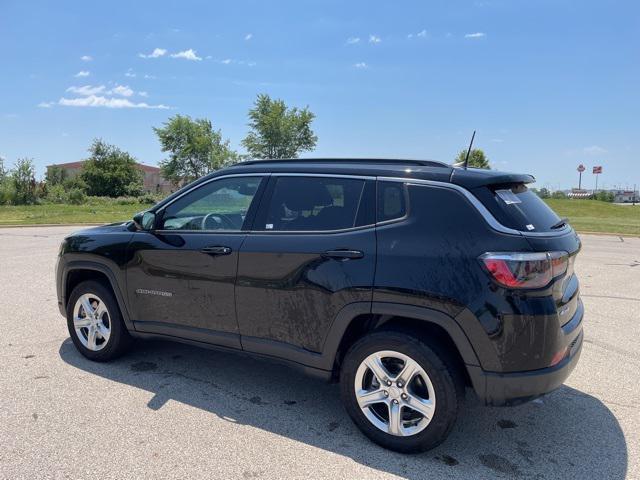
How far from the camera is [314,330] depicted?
3.20 m

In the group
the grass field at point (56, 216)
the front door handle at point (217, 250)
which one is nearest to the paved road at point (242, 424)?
the front door handle at point (217, 250)

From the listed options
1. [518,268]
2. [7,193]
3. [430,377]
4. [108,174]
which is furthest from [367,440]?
[108,174]

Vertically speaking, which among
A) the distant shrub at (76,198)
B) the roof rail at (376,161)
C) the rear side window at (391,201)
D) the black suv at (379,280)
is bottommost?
the distant shrub at (76,198)

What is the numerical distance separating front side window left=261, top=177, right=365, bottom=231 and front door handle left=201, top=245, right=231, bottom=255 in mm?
330

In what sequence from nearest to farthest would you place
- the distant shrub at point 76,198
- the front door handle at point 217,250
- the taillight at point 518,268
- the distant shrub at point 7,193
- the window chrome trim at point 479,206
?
the taillight at point 518,268
the window chrome trim at point 479,206
the front door handle at point 217,250
the distant shrub at point 7,193
the distant shrub at point 76,198

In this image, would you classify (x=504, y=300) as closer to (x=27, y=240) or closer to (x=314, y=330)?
(x=314, y=330)

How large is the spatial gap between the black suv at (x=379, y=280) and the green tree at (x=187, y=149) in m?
65.5

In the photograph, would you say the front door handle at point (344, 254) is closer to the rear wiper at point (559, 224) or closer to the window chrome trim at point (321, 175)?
the window chrome trim at point (321, 175)

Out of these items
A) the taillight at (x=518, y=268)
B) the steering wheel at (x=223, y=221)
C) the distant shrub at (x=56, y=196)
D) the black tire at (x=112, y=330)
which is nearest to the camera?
the taillight at (x=518, y=268)

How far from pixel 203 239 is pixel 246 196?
478 millimetres

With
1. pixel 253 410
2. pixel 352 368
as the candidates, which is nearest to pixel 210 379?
pixel 253 410

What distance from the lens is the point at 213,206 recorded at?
3.96 meters

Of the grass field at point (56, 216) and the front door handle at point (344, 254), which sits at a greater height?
the front door handle at point (344, 254)

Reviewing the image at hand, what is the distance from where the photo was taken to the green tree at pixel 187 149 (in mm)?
67938
